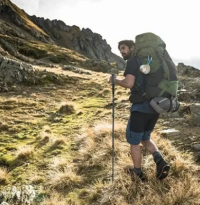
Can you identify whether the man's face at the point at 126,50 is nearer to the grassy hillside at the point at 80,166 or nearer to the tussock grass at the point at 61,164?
the grassy hillside at the point at 80,166

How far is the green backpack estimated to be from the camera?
4.46 metres

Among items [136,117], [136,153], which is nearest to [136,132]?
[136,117]

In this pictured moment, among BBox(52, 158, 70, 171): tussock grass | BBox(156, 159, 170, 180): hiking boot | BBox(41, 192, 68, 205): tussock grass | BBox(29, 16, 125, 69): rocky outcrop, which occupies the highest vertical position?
BBox(29, 16, 125, 69): rocky outcrop

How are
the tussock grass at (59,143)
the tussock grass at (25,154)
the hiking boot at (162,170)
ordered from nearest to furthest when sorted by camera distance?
the hiking boot at (162,170), the tussock grass at (25,154), the tussock grass at (59,143)

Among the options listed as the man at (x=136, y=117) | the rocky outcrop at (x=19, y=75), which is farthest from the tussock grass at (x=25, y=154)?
the rocky outcrop at (x=19, y=75)

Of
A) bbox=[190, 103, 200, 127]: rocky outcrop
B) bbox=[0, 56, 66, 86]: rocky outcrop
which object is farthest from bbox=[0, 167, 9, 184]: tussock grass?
bbox=[0, 56, 66, 86]: rocky outcrop

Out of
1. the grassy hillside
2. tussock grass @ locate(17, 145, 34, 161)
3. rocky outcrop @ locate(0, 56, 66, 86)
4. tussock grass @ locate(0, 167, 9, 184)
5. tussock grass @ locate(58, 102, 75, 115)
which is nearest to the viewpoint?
the grassy hillside

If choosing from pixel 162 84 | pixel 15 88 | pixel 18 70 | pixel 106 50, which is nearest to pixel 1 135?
pixel 162 84

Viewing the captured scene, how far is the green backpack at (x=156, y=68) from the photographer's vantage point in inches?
176

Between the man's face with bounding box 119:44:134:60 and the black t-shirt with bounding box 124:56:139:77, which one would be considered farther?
the man's face with bounding box 119:44:134:60

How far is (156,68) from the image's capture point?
4453 mm

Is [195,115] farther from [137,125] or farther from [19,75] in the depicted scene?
[19,75]

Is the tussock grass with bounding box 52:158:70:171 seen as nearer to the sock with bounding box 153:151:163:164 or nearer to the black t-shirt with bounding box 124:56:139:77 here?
the sock with bounding box 153:151:163:164

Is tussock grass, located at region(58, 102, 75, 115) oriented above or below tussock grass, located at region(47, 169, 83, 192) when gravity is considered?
above
